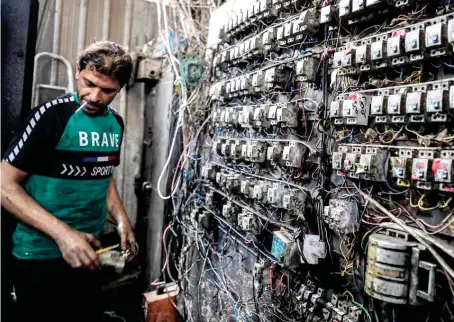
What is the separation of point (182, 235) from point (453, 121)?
2.25m

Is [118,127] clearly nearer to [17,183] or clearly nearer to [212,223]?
[17,183]

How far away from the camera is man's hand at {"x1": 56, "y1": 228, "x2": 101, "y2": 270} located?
1.63 metres

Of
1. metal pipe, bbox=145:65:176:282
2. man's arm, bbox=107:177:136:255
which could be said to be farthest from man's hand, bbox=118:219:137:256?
metal pipe, bbox=145:65:176:282

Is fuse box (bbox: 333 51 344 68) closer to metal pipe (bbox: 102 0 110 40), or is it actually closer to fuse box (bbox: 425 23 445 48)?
fuse box (bbox: 425 23 445 48)

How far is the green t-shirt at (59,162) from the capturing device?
1680 millimetres

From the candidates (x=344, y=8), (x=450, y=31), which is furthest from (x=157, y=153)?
(x=450, y=31)

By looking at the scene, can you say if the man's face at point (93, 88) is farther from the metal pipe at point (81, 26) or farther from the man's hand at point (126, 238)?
the metal pipe at point (81, 26)

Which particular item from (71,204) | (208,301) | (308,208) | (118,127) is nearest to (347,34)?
(308,208)

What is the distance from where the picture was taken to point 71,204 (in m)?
1.86

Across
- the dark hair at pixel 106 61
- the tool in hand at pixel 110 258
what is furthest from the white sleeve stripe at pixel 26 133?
the tool in hand at pixel 110 258

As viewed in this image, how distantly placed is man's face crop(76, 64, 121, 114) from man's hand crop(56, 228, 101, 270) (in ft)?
2.24

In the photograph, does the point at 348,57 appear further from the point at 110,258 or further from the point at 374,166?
the point at 110,258

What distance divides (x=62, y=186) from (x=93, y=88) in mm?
555

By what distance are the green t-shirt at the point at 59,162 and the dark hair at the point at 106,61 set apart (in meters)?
0.22
